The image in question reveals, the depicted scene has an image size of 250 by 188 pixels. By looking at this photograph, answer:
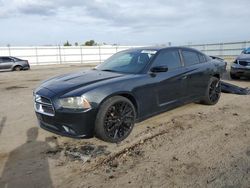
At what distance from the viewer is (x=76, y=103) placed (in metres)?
4.51

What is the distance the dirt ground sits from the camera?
356 centimetres

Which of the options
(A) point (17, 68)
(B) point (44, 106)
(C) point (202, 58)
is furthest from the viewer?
(A) point (17, 68)

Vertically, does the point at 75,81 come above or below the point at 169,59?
below

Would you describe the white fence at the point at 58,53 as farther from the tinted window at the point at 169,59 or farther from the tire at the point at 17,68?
the tinted window at the point at 169,59

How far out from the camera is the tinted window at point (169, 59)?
228 inches

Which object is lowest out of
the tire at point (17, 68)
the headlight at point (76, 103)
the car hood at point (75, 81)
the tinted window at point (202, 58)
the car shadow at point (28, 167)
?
the tire at point (17, 68)

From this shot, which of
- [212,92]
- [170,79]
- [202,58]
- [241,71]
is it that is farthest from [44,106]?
[241,71]

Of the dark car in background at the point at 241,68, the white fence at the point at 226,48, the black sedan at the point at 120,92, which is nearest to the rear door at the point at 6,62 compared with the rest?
the dark car in background at the point at 241,68

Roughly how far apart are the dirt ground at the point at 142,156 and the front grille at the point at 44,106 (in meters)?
0.53

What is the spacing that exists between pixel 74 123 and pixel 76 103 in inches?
12.2

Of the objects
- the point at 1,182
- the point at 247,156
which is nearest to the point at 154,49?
the point at 247,156

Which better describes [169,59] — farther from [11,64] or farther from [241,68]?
[11,64]

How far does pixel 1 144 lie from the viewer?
4910 mm

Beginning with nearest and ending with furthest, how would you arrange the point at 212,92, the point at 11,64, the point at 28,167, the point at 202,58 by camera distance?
1. the point at 28,167
2. the point at 202,58
3. the point at 212,92
4. the point at 11,64
